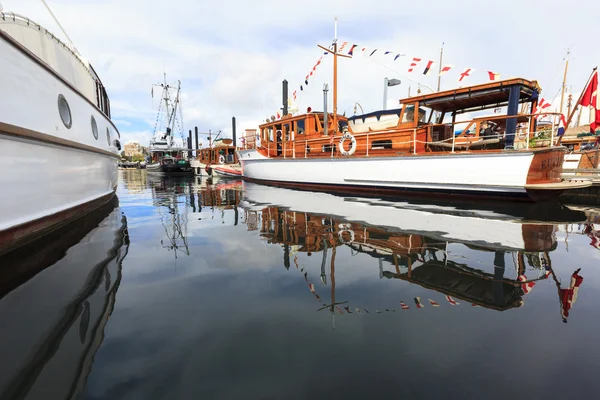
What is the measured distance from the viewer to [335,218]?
6445 mm

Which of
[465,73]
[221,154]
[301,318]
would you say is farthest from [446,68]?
[221,154]

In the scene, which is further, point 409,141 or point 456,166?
point 409,141

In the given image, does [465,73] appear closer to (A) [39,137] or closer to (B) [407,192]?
(B) [407,192]

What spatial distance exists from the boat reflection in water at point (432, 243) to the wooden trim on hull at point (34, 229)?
3.28 m

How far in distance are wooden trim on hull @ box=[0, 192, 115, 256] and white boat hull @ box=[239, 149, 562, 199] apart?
8.69 meters

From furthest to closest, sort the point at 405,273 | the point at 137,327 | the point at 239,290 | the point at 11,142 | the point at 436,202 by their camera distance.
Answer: the point at 436,202 < the point at 11,142 < the point at 405,273 < the point at 239,290 < the point at 137,327

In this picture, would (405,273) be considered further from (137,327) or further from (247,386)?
(137,327)

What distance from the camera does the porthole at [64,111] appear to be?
5.11 meters

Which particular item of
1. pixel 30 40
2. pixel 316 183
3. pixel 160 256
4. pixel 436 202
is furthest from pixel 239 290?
pixel 316 183

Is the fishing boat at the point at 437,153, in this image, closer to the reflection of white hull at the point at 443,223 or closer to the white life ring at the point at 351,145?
the white life ring at the point at 351,145

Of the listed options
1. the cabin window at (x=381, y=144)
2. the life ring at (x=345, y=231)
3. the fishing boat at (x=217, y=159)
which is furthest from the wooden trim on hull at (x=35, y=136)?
the fishing boat at (x=217, y=159)

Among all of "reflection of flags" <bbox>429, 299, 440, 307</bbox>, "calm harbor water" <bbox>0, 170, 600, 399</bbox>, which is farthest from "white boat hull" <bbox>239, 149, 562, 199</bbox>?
"reflection of flags" <bbox>429, 299, 440, 307</bbox>

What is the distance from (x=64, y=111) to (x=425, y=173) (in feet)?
31.9

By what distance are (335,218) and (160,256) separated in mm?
3755
